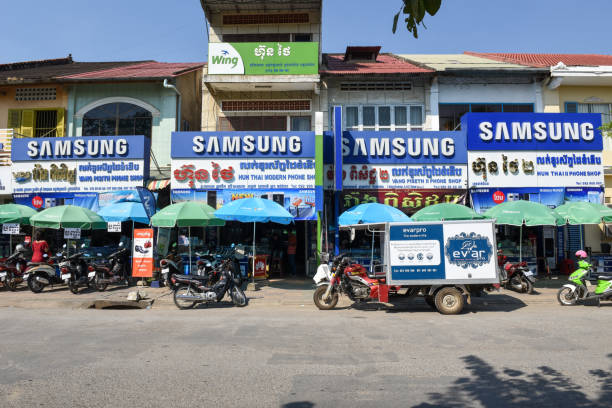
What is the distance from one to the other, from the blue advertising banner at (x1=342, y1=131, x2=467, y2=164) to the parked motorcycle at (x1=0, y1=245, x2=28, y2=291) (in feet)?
38.4

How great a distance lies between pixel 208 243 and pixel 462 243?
1019cm

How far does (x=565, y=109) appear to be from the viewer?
1730cm

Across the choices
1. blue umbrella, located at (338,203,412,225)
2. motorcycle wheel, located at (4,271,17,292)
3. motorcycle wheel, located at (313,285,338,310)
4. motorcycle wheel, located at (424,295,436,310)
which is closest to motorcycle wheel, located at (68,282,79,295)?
motorcycle wheel, located at (4,271,17,292)

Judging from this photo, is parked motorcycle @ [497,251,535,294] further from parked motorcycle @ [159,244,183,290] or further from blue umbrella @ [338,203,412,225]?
parked motorcycle @ [159,244,183,290]

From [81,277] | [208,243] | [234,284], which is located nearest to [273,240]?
[208,243]

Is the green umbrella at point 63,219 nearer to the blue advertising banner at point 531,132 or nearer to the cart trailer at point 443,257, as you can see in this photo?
the cart trailer at point 443,257

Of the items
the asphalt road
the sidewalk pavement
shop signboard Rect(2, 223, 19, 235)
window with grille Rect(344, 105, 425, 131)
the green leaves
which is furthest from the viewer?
window with grille Rect(344, 105, 425, 131)

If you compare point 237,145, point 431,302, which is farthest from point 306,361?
point 237,145

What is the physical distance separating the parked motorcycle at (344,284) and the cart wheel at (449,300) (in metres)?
1.02

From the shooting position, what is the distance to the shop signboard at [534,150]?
15.2 metres

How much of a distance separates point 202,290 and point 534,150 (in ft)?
43.9

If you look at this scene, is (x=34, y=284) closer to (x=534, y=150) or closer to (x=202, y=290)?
(x=202, y=290)

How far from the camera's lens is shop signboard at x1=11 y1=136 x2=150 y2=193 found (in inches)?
618

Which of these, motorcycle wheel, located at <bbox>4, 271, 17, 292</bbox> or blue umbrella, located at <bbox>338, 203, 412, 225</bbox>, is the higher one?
blue umbrella, located at <bbox>338, 203, 412, 225</bbox>
